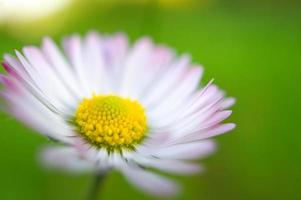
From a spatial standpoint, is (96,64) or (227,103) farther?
(96,64)

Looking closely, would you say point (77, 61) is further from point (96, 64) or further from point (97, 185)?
point (97, 185)

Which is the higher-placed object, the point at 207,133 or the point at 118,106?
the point at 118,106

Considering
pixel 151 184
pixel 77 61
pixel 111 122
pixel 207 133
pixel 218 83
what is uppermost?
pixel 218 83

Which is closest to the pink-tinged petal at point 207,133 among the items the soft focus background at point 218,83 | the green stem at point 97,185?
the green stem at point 97,185

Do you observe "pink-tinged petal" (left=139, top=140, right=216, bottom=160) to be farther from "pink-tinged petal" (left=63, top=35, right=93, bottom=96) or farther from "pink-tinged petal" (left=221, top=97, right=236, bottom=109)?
"pink-tinged petal" (left=63, top=35, right=93, bottom=96)

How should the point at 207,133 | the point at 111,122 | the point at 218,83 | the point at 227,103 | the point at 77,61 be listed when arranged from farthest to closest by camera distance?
the point at 218,83
the point at 77,61
the point at 111,122
the point at 227,103
the point at 207,133

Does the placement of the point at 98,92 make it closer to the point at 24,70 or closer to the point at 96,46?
the point at 96,46

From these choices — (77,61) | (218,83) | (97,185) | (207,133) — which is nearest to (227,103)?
(207,133)

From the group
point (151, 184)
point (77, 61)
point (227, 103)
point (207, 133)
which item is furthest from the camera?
point (77, 61)

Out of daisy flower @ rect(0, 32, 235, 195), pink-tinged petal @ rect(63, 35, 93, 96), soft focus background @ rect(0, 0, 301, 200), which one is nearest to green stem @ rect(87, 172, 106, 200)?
daisy flower @ rect(0, 32, 235, 195)
